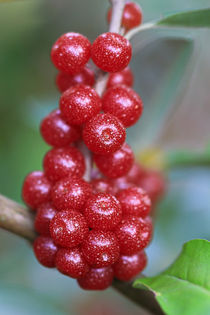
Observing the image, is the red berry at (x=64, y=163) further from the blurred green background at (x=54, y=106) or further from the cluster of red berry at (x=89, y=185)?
the blurred green background at (x=54, y=106)

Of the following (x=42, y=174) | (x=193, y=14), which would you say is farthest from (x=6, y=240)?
(x=193, y=14)

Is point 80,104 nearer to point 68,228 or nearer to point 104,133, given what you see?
point 104,133

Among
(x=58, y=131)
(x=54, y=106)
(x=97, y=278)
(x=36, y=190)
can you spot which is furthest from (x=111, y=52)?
(x=54, y=106)

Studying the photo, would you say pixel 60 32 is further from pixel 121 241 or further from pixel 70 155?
pixel 121 241

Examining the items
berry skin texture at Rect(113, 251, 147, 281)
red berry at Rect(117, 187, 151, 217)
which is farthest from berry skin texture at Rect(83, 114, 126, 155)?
berry skin texture at Rect(113, 251, 147, 281)

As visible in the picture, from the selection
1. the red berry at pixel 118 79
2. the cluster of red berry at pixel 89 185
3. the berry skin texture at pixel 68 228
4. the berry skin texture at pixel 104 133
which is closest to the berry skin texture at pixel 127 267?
the cluster of red berry at pixel 89 185

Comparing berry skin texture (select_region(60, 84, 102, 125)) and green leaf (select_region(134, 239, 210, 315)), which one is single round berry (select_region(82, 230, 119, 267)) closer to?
green leaf (select_region(134, 239, 210, 315))
